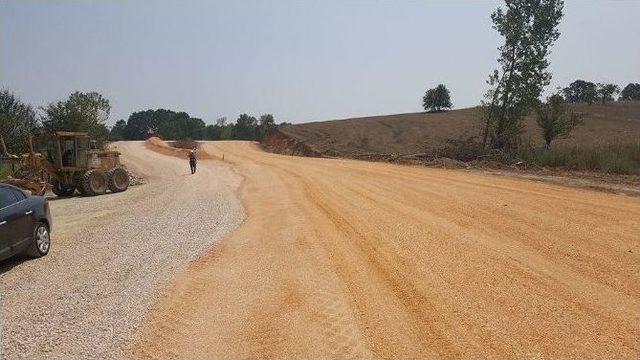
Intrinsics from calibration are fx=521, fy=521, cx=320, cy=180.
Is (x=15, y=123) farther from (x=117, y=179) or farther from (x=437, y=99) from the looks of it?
(x=437, y=99)

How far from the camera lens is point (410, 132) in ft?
146

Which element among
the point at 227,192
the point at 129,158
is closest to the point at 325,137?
the point at 129,158

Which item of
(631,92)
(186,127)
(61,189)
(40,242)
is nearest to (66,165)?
(61,189)

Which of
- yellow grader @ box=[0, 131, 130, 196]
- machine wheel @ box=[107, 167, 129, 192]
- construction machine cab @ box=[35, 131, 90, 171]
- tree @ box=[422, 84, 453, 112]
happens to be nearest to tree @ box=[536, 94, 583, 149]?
machine wheel @ box=[107, 167, 129, 192]

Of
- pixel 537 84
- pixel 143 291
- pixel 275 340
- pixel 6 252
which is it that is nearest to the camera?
pixel 275 340

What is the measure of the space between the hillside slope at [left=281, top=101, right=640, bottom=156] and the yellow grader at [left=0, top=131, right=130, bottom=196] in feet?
64.0

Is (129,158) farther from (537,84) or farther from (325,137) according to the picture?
(537,84)

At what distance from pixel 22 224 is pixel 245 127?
8916 centimetres

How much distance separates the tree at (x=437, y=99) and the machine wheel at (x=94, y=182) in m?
56.4

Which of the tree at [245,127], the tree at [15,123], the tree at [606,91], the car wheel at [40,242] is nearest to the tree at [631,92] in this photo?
the tree at [606,91]

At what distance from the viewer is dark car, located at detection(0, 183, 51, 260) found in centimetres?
895

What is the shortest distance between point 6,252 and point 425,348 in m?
7.29

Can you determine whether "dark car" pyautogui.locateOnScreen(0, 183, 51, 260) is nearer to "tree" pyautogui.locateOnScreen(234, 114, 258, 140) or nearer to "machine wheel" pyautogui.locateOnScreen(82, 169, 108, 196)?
"machine wheel" pyautogui.locateOnScreen(82, 169, 108, 196)

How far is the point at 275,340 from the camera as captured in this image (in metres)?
5.86
